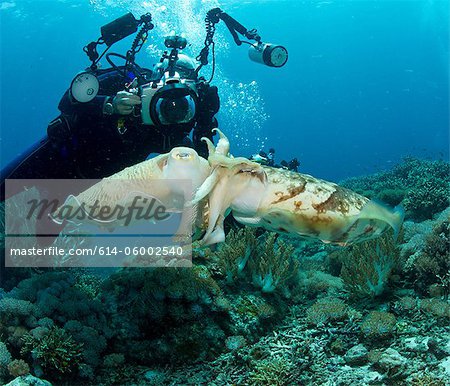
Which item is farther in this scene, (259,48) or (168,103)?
(259,48)

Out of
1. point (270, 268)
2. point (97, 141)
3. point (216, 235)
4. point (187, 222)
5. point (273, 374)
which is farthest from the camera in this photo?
point (97, 141)

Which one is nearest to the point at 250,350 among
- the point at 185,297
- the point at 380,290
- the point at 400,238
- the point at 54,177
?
the point at 185,297

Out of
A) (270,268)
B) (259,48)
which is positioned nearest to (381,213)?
(270,268)

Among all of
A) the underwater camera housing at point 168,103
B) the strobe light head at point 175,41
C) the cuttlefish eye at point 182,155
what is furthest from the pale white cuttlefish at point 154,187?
the strobe light head at point 175,41

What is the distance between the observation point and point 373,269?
4.66 metres

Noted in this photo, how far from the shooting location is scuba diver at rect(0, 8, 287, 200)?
5.07 metres

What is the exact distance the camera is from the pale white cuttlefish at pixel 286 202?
80.6 inches

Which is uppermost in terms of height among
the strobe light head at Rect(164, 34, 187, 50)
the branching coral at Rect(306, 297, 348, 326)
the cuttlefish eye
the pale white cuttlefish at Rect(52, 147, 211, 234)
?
the strobe light head at Rect(164, 34, 187, 50)

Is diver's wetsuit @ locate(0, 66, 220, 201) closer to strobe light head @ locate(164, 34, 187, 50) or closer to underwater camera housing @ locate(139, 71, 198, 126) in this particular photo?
underwater camera housing @ locate(139, 71, 198, 126)

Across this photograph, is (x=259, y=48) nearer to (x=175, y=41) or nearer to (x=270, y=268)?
(x=175, y=41)

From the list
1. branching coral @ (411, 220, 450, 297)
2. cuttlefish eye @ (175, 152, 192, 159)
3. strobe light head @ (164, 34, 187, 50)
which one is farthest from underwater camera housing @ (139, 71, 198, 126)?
branching coral @ (411, 220, 450, 297)

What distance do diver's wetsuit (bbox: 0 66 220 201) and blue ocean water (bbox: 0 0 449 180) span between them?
23695 mm

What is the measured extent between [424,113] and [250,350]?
136258mm

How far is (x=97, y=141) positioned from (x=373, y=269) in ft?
15.0
